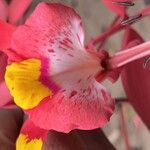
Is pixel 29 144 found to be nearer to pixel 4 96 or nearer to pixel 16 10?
pixel 4 96

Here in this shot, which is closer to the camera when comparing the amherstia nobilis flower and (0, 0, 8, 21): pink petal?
the amherstia nobilis flower

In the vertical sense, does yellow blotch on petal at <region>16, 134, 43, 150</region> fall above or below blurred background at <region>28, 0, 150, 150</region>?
above

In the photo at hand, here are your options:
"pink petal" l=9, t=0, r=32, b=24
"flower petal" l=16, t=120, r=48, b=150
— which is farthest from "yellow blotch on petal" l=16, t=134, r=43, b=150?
"pink petal" l=9, t=0, r=32, b=24

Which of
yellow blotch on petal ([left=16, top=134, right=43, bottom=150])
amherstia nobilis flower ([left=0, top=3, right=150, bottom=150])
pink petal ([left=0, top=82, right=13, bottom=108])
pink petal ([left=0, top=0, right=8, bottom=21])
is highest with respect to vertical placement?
amherstia nobilis flower ([left=0, top=3, right=150, bottom=150])

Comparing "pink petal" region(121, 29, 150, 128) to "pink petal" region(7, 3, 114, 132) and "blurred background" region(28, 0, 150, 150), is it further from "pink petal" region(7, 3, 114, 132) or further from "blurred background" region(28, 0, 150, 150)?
"blurred background" region(28, 0, 150, 150)

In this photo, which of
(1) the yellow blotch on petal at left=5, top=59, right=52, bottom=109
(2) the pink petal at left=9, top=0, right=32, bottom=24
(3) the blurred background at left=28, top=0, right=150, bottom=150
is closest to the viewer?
(1) the yellow blotch on petal at left=5, top=59, right=52, bottom=109

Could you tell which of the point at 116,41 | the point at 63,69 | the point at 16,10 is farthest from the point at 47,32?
the point at 116,41

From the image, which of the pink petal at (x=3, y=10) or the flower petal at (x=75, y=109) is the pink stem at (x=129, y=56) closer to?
the flower petal at (x=75, y=109)
